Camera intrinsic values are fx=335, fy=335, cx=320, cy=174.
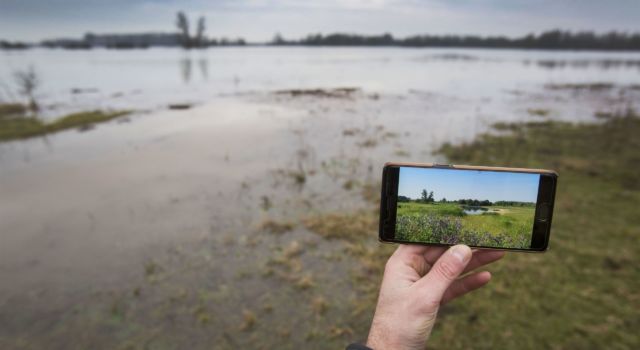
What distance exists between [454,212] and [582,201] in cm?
1044

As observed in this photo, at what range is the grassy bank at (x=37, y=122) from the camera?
22.0 m

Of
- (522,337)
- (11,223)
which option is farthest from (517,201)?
(11,223)

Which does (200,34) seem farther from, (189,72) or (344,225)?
(344,225)

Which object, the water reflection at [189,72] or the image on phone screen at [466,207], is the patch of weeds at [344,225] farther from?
the water reflection at [189,72]

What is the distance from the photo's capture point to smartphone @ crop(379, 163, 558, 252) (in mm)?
2850

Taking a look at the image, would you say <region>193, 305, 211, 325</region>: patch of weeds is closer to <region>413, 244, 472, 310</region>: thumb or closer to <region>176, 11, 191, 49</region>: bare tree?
<region>413, 244, 472, 310</region>: thumb

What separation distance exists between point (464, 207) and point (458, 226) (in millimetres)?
179

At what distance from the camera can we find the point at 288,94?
37.2 meters

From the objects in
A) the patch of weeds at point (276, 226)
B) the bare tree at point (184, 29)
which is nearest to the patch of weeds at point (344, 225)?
the patch of weeds at point (276, 226)

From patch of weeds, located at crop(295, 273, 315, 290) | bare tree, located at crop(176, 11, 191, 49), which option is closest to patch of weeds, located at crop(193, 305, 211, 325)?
patch of weeds, located at crop(295, 273, 315, 290)

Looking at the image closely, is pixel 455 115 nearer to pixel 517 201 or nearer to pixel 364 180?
pixel 364 180

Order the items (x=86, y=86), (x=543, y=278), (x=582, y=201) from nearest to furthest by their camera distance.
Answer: (x=543, y=278)
(x=582, y=201)
(x=86, y=86)

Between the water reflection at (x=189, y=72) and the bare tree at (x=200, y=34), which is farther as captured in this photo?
the bare tree at (x=200, y=34)

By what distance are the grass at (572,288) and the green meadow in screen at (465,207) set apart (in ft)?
12.3
